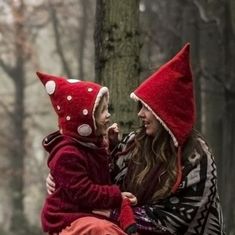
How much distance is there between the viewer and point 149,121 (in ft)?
15.3

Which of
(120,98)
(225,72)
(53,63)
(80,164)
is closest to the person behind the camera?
(80,164)

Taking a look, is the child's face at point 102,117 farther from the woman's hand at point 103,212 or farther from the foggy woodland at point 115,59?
the foggy woodland at point 115,59

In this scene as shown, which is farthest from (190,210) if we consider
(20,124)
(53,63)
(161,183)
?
(53,63)

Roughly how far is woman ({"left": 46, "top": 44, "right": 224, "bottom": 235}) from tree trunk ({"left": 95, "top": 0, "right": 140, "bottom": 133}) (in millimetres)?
1675

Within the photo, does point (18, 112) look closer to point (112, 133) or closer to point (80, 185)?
point (112, 133)

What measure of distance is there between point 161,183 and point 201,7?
1015 cm

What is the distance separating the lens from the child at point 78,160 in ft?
14.3

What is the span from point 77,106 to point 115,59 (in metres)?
2.04

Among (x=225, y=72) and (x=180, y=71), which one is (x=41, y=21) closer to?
(x=225, y=72)

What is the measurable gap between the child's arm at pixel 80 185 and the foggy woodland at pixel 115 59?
200cm

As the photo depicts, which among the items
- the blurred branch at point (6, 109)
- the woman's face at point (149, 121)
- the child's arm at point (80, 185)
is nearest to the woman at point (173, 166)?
the woman's face at point (149, 121)

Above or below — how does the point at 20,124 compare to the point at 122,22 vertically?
below

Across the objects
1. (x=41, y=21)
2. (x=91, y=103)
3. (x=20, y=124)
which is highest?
(x=91, y=103)

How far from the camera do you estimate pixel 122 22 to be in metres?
6.41
